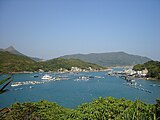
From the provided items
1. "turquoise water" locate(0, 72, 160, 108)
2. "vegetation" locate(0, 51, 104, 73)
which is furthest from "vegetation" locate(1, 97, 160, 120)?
"vegetation" locate(0, 51, 104, 73)

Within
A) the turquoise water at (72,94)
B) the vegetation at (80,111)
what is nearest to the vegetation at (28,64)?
the turquoise water at (72,94)

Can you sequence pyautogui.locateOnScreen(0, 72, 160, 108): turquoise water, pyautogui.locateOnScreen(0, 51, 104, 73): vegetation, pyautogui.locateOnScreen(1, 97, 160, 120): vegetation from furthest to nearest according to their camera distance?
pyautogui.locateOnScreen(0, 51, 104, 73): vegetation < pyautogui.locateOnScreen(0, 72, 160, 108): turquoise water < pyautogui.locateOnScreen(1, 97, 160, 120): vegetation

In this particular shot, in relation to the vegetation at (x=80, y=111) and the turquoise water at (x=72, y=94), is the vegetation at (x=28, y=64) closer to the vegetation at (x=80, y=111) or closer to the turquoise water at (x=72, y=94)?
the turquoise water at (x=72, y=94)

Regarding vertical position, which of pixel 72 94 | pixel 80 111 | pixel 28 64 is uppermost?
pixel 28 64

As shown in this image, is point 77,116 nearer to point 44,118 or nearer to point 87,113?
point 87,113

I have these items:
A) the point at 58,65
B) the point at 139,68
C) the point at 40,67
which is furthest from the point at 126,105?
the point at 58,65

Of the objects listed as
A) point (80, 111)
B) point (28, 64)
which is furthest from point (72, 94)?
point (28, 64)

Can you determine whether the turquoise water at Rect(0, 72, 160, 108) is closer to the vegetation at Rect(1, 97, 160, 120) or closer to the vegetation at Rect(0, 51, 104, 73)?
the vegetation at Rect(1, 97, 160, 120)

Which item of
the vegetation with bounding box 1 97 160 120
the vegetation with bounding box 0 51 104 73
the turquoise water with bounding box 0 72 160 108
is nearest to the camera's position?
the vegetation with bounding box 1 97 160 120

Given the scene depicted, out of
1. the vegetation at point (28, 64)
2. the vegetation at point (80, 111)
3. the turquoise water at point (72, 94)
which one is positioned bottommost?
A: the turquoise water at point (72, 94)

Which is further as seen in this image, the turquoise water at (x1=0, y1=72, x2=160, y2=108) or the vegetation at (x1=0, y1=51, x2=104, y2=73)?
the vegetation at (x1=0, y1=51, x2=104, y2=73)

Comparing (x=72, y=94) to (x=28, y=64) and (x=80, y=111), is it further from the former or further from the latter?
(x=28, y=64)

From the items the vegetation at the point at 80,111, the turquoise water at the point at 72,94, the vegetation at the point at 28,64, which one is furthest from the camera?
the vegetation at the point at 28,64

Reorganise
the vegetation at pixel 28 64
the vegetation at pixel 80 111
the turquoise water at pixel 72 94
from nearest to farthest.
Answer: the vegetation at pixel 80 111 < the turquoise water at pixel 72 94 < the vegetation at pixel 28 64
